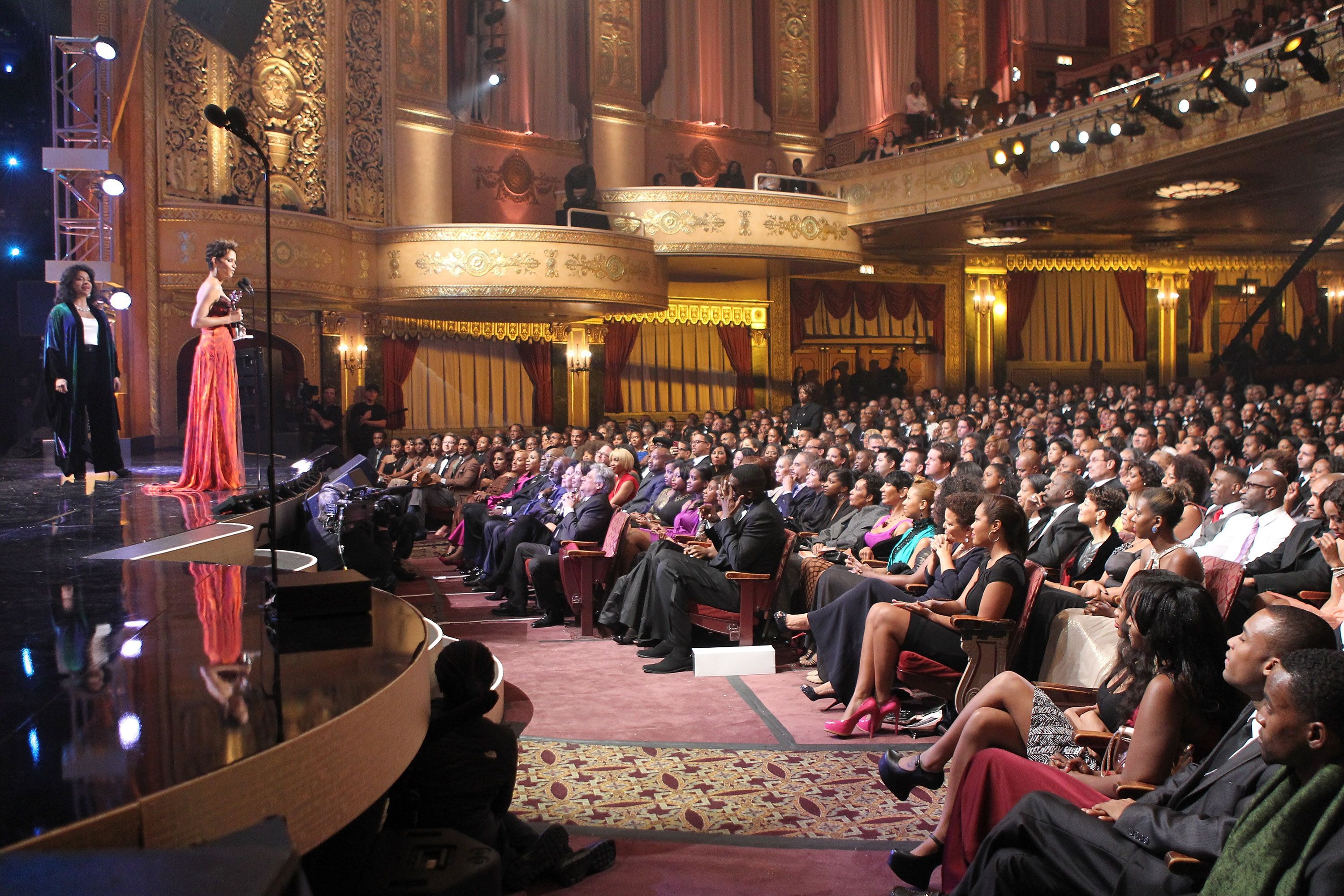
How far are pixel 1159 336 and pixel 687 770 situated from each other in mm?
16038

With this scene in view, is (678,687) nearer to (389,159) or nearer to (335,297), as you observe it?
(335,297)

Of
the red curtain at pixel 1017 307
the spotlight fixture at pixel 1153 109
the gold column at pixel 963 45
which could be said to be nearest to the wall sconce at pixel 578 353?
the gold column at pixel 963 45

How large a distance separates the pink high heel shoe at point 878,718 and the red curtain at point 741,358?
12.4m

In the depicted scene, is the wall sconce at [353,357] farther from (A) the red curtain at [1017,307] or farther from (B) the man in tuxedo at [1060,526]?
(A) the red curtain at [1017,307]

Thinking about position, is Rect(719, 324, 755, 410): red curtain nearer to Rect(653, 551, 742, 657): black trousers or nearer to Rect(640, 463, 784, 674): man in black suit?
Rect(640, 463, 784, 674): man in black suit

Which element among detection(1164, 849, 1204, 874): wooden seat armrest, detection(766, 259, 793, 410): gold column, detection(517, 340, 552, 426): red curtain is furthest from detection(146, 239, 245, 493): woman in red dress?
detection(766, 259, 793, 410): gold column

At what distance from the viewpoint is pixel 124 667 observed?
2150 mm

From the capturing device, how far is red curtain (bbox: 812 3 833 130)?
16.8 metres

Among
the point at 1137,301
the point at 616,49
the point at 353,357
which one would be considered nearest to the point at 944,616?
the point at 353,357

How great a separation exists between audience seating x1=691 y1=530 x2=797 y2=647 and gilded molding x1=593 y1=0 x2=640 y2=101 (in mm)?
11487

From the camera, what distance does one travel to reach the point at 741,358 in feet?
54.5

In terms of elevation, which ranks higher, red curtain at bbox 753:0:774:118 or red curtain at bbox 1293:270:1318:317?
red curtain at bbox 753:0:774:118

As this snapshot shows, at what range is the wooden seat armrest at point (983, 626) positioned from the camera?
12.1 feet

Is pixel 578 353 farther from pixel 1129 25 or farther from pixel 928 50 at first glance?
pixel 1129 25
